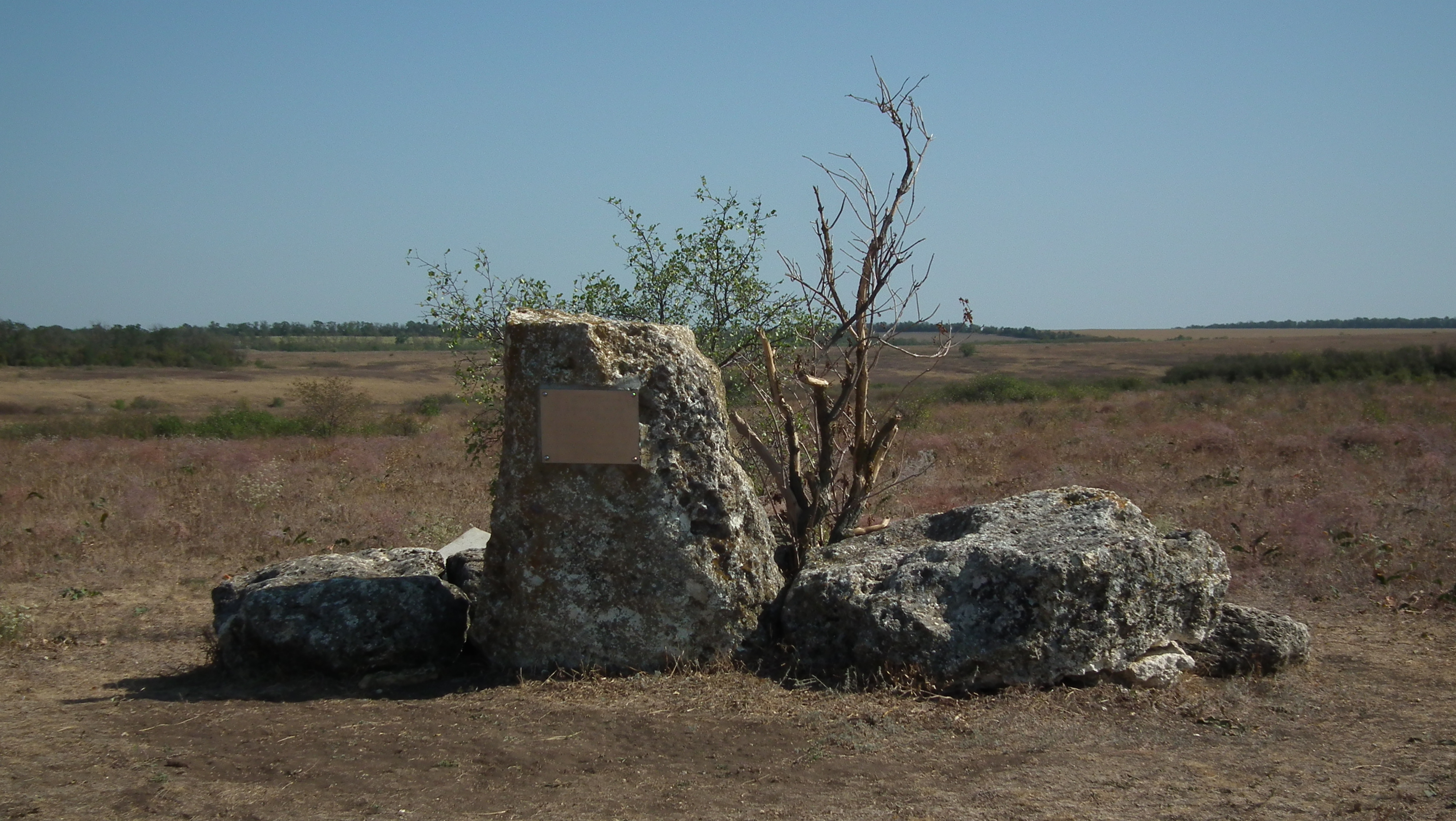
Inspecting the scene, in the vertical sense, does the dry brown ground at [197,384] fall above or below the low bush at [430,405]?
above

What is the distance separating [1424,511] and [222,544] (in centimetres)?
1349

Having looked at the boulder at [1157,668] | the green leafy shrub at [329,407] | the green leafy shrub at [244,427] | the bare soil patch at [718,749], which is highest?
the green leafy shrub at [329,407]

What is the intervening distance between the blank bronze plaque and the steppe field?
1419mm

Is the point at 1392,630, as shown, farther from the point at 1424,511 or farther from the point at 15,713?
the point at 15,713

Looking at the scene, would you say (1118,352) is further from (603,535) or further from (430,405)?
(603,535)

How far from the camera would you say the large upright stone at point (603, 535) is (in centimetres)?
696

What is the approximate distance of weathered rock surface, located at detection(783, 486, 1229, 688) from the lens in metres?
6.48

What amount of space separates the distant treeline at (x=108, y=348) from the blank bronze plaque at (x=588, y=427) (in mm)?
62565

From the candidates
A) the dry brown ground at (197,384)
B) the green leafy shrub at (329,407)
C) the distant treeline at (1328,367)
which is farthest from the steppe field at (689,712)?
the distant treeline at (1328,367)

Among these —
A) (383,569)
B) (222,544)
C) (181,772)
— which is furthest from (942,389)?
(181,772)

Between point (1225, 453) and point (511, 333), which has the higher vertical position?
point (511, 333)

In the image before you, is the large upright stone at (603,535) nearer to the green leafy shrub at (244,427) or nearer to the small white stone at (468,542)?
the small white stone at (468,542)

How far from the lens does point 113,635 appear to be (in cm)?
888

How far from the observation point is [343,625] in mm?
7133
